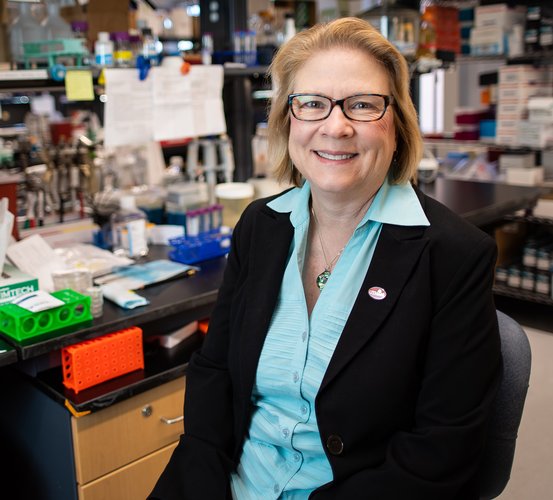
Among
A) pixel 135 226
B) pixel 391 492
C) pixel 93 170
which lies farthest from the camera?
pixel 93 170

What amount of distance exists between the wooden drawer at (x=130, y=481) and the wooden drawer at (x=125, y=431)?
15mm

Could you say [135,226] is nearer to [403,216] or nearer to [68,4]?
[68,4]

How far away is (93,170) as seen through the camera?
247 centimetres

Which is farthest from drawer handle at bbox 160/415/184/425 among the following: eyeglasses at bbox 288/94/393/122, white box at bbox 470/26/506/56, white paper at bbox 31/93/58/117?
white paper at bbox 31/93/58/117

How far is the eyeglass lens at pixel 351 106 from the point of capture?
125 cm

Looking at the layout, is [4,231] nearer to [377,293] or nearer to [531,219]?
[377,293]

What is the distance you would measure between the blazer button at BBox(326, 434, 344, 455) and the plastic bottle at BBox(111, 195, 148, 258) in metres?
1.19

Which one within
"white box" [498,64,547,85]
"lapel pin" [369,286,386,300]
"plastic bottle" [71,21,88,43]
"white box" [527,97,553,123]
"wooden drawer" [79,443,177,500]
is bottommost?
"wooden drawer" [79,443,177,500]

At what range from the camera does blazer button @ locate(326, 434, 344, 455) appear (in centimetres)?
118

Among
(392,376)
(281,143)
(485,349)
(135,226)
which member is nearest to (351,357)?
(392,376)

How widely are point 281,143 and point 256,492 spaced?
2.47 feet

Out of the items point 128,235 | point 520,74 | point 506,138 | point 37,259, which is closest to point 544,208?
point 506,138

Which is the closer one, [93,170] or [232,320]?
[232,320]

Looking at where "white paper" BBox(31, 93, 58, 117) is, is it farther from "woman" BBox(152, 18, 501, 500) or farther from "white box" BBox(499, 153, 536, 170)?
"woman" BBox(152, 18, 501, 500)
